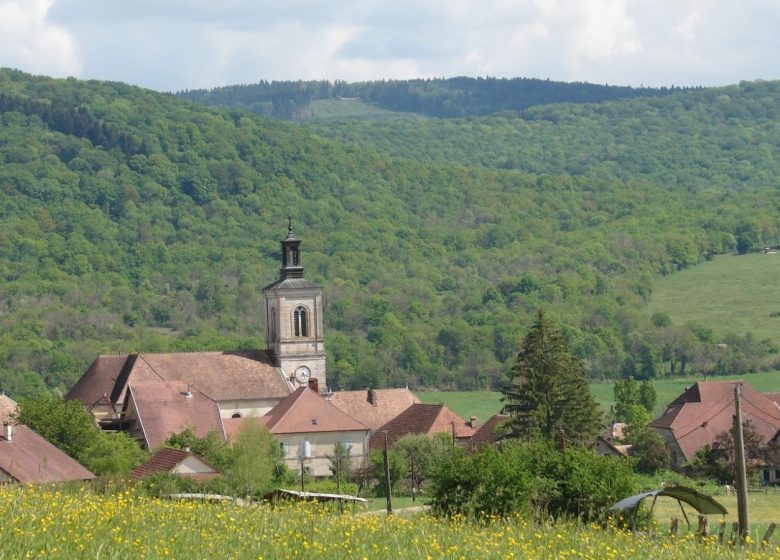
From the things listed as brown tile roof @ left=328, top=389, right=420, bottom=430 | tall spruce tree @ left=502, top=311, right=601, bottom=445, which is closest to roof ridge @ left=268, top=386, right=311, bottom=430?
brown tile roof @ left=328, top=389, right=420, bottom=430

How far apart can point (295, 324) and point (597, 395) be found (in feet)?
126

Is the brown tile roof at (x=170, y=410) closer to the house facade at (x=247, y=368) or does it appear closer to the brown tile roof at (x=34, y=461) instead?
the house facade at (x=247, y=368)

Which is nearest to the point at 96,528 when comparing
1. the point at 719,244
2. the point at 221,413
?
the point at 221,413

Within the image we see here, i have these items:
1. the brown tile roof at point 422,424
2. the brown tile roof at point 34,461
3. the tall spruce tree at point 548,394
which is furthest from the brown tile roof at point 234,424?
the brown tile roof at point 34,461

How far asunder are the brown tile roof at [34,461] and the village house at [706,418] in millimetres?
30932

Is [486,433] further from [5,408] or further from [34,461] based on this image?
[34,461]

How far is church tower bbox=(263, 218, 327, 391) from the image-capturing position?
76.8 meters

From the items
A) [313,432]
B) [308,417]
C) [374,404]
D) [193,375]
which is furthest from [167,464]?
[374,404]

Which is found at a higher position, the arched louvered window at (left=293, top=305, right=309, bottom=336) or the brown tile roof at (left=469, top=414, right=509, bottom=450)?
the arched louvered window at (left=293, top=305, right=309, bottom=336)

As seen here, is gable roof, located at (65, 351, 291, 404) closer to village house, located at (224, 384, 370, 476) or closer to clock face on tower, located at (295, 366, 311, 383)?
clock face on tower, located at (295, 366, 311, 383)

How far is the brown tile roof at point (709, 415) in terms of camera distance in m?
71.2

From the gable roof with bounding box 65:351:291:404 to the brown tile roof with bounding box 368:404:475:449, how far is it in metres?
4.67

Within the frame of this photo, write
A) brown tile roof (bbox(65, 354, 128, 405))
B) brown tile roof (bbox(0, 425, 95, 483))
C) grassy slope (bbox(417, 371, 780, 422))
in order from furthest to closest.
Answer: grassy slope (bbox(417, 371, 780, 422)) → brown tile roof (bbox(65, 354, 128, 405)) → brown tile roof (bbox(0, 425, 95, 483))

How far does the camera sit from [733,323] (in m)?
146
